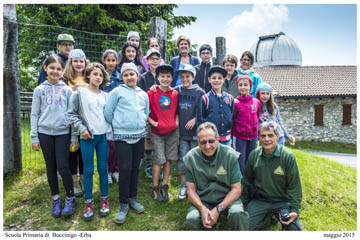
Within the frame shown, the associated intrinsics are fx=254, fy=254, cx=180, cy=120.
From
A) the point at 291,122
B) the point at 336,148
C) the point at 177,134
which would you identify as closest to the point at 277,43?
the point at 291,122

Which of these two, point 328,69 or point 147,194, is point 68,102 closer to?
point 147,194

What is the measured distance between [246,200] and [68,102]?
263cm

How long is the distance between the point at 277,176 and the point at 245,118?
37.5 inches

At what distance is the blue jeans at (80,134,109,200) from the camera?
120 inches

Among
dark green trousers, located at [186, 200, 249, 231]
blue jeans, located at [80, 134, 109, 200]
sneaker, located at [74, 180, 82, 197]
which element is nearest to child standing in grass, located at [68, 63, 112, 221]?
blue jeans, located at [80, 134, 109, 200]

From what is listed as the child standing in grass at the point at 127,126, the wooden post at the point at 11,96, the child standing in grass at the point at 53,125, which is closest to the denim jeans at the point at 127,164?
the child standing in grass at the point at 127,126

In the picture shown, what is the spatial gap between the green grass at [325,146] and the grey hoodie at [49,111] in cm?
1530

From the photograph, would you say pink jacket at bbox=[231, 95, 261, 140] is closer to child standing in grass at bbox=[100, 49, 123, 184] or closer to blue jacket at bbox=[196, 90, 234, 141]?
blue jacket at bbox=[196, 90, 234, 141]

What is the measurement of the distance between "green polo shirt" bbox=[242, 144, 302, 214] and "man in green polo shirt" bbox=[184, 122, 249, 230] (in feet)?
1.37

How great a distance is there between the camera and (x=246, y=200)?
11.1 ft

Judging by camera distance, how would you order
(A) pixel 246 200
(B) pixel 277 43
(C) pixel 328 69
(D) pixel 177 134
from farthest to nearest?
1. (B) pixel 277 43
2. (C) pixel 328 69
3. (D) pixel 177 134
4. (A) pixel 246 200

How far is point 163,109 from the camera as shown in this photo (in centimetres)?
355

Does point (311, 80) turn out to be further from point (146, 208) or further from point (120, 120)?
point (120, 120)

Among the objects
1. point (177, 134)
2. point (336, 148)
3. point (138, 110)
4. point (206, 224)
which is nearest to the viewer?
point (206, 224)
